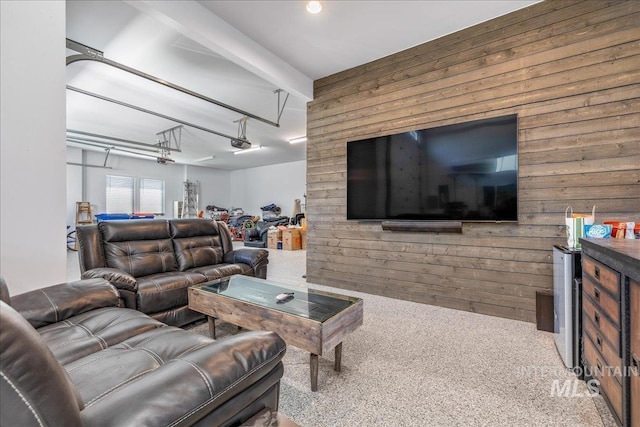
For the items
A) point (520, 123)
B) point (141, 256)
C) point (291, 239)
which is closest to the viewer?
point (520, 123)

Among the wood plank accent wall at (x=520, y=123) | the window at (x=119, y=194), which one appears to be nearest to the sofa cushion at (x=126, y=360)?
the wood plank accent wall at (x=520, y=123)

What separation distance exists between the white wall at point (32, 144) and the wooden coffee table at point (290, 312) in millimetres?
1112

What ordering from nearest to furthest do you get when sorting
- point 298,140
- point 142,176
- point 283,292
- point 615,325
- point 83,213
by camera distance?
point 615,325 < point 283,292 < point 298,140 < point 83,213 < point 142,176

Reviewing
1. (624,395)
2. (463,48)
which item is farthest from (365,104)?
(624,395)

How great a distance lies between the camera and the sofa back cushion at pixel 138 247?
2760 mm

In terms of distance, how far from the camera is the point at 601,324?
147 cm

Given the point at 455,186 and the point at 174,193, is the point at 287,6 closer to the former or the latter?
the point at 455,186

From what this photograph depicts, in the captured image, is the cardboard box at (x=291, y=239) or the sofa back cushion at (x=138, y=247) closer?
the sofa back cushion at (x=138, y=247)

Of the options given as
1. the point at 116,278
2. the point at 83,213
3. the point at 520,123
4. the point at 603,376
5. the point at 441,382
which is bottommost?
the point at 441,382

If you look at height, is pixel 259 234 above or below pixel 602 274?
below

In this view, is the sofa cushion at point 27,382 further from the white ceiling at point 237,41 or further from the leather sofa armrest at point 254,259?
the white ceiling at point 237,41

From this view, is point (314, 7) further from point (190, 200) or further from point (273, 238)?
point (190, 200)

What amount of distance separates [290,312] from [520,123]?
2.75m

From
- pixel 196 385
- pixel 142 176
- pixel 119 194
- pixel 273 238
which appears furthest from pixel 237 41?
pixel 142 176
